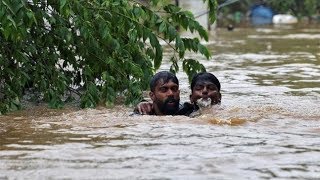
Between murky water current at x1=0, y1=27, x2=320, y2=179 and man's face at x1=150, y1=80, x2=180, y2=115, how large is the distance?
35cm

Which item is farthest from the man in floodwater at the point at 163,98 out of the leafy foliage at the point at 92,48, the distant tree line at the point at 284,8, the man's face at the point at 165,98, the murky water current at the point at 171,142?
the distant tree line at the point at 284,8

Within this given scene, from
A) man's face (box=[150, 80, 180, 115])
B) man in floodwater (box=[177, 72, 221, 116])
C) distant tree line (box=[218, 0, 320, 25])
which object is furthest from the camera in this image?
distant tree line (box=[218, 0, 320, 25])

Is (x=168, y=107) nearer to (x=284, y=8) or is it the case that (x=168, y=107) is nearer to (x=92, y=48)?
(x=92, y=48)

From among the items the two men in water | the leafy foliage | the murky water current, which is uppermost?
the leafy foliage

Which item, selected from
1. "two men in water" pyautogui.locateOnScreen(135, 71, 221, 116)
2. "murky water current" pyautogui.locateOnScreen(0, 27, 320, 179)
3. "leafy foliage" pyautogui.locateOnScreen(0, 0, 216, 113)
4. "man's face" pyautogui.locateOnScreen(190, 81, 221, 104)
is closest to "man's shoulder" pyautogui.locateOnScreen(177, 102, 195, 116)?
"two men in water" pyautogui.locateOnScreen(135, 71, 221, 116)

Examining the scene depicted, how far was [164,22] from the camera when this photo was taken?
28.3ft

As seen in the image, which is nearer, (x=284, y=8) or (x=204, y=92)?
(x=204, y=92)

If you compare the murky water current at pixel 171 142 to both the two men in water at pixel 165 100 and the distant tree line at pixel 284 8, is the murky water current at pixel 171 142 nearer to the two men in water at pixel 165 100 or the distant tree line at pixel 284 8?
the two men in water at pixel 165 100

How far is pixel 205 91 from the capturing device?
8.20 metres

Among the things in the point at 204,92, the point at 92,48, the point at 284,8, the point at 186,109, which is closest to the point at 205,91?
the point at 204,92

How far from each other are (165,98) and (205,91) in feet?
1.68

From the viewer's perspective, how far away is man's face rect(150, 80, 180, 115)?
7.91 metres

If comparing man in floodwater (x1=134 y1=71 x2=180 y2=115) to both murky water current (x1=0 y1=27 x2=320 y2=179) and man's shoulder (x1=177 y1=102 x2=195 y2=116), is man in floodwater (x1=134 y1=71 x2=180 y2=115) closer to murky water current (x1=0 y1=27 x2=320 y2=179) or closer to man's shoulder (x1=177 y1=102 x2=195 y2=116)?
man's shoulder (x1=177 y1=102 x2=195 y2=116)

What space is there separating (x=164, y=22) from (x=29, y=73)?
5.35 ft
